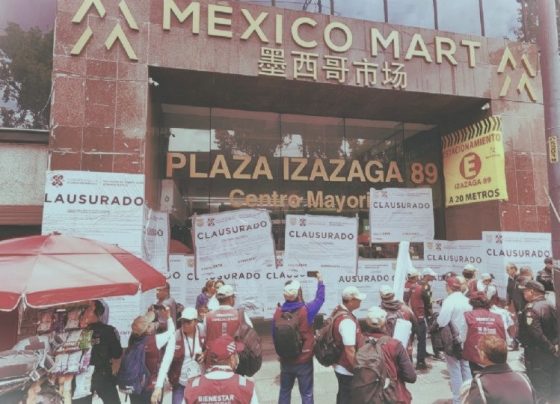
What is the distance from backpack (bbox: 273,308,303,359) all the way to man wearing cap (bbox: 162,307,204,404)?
0.86 m

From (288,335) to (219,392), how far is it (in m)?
2.02

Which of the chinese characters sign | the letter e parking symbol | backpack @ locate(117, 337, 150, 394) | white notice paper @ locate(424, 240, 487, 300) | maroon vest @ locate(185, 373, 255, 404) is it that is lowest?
backpack @ locate(117, 337, 150, 394)

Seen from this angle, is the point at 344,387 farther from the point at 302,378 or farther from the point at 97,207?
the point at 97,207

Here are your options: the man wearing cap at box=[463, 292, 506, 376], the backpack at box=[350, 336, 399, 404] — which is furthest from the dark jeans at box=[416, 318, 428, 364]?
the backpack at box=[350, 336, 399, 404]

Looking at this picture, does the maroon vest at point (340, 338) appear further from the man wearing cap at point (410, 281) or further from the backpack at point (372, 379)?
the man wearing cap at point (410, 281)

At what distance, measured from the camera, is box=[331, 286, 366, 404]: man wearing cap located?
4398 mm

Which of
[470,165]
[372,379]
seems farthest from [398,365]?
[470,165]

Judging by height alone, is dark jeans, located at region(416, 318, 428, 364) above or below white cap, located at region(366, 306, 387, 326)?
below

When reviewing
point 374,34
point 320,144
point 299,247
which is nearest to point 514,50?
point 374,34

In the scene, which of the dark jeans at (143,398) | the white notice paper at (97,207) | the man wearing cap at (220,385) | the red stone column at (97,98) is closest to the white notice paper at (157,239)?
the white notice paper at (97,207)

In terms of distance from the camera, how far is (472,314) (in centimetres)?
514

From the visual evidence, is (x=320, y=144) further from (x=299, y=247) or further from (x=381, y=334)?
A: (x=381, y=334)

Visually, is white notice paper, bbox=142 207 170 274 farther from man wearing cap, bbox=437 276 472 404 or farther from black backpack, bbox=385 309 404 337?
man wearing cap, bbox=437 276 472 404

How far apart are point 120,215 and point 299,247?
3481 mm
